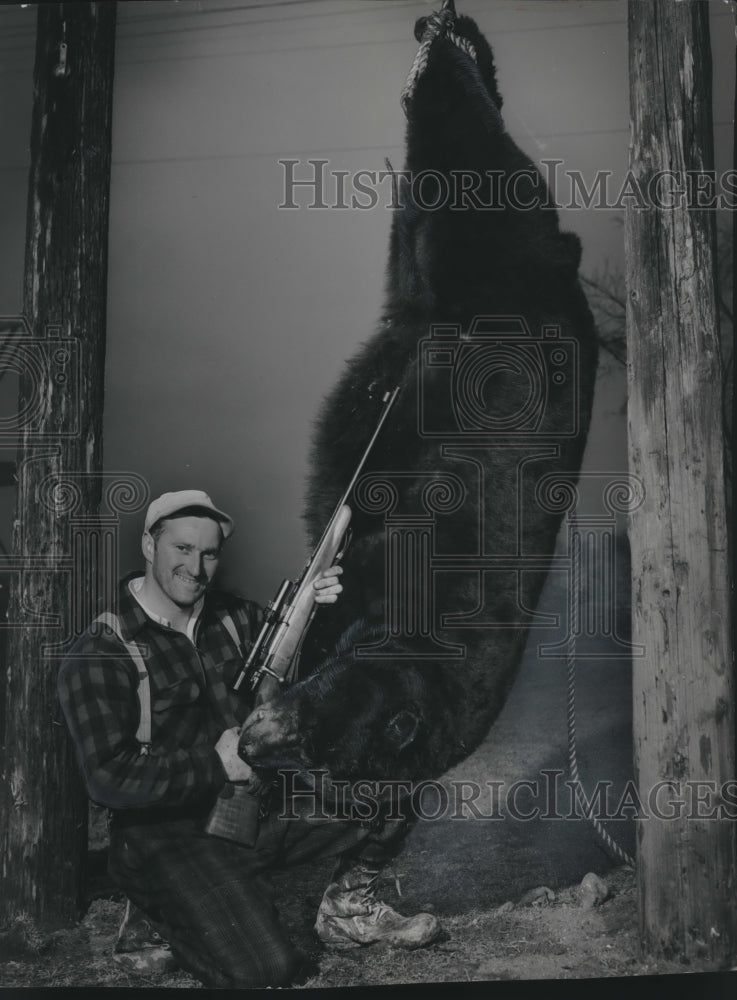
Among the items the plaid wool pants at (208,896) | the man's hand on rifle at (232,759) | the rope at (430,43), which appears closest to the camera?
the plaid wool pants at (208,896)

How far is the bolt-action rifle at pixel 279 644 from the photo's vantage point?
3.46 m

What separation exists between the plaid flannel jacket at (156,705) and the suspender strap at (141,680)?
0.01 m

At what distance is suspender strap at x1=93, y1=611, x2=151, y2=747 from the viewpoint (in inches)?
135

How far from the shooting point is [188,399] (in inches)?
144

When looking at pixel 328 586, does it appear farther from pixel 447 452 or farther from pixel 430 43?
pixel 430 43

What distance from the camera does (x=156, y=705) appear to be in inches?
136

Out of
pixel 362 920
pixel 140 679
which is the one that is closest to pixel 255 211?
pixel 140 679
